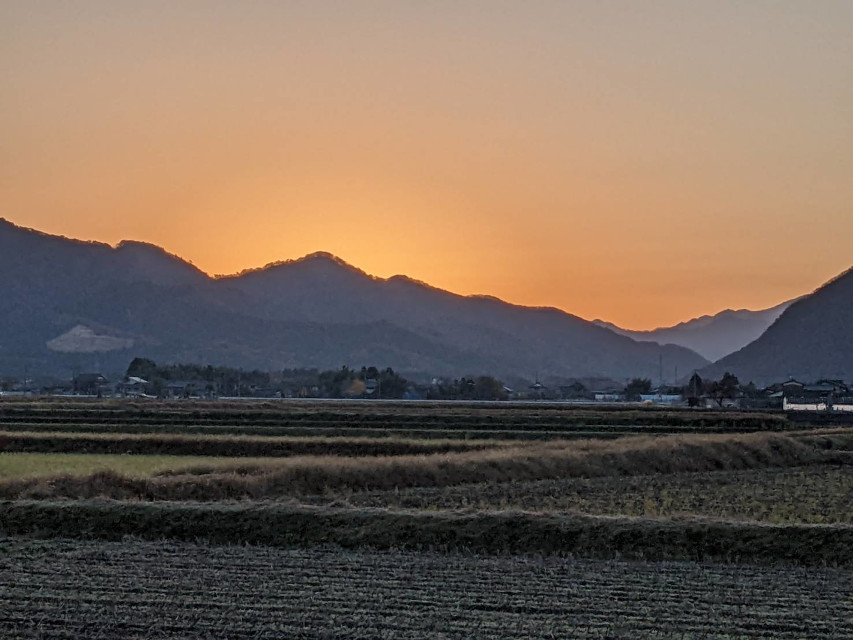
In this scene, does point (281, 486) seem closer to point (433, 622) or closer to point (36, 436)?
point (433, 622)

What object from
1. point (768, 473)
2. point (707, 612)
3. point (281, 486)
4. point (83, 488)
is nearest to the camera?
point (707, 612)

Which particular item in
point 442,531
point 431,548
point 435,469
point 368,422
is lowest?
point 431,548

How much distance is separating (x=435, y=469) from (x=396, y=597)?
53.6ft

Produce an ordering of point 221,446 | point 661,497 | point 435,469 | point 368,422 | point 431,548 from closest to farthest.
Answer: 1. point 431,548
2. point 661,497
3. point 435,469
4. point 221,446
5. point 368,422

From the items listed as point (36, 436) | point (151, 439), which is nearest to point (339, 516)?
point (151, 439)

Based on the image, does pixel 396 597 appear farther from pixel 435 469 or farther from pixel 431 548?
pixel 435 469

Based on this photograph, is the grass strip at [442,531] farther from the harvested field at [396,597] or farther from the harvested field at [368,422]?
the harvested field at [368,422]

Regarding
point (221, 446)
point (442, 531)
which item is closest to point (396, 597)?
point (442, 531)

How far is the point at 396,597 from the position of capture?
13.1 meters

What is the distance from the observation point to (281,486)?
26500mm

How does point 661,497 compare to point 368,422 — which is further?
point 368,422

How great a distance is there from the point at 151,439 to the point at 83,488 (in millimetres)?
15670

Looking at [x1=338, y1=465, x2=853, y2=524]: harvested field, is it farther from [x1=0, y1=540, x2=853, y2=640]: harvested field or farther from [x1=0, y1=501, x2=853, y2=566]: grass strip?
[x1=0, y1=540, x2=853, y2=640]: harvested field

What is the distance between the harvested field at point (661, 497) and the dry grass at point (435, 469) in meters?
1.29
